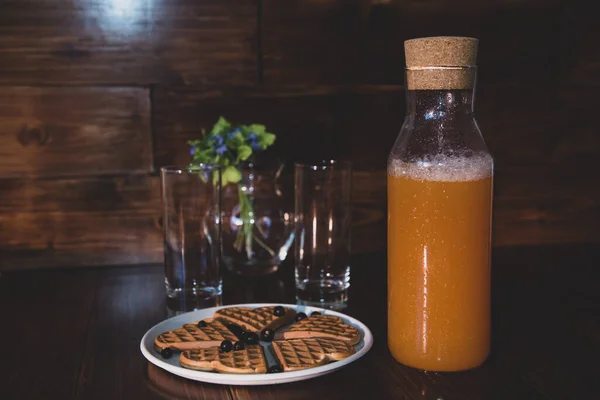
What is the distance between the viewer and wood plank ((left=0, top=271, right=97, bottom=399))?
0.93 m

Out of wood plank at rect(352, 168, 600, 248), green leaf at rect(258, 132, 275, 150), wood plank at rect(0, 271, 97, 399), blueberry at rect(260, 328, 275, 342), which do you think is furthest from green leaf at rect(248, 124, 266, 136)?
wood plank at rect(352, 168, 600, 248)

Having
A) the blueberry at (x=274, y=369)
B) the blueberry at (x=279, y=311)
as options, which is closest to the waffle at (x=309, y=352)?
the blueberry at (x=274, y=369)

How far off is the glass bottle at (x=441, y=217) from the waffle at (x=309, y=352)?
0.09 meters

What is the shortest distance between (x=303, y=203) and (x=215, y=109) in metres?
0.49

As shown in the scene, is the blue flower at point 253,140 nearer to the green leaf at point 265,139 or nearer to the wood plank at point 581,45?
the green leaf at point 265,139

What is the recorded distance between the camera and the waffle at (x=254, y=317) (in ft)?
3.49

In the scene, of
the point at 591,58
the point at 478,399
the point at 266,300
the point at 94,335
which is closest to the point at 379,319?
the point at 266,300

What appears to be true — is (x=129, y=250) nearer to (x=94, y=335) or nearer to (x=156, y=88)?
(x=156, y=88)

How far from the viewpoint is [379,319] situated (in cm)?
119

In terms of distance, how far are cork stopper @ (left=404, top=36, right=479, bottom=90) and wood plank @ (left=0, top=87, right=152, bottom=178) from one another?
0.92 metres

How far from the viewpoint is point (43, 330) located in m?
1.17

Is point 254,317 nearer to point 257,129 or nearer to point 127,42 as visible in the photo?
point 257,129

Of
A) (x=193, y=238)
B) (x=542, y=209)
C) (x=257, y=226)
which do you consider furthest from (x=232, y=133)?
(x=542, y=209)

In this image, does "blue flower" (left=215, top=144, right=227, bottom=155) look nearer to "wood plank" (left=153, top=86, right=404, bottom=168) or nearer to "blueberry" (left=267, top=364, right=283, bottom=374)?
"wood plank" (left=153, top=86, right=404, bottom=168)
